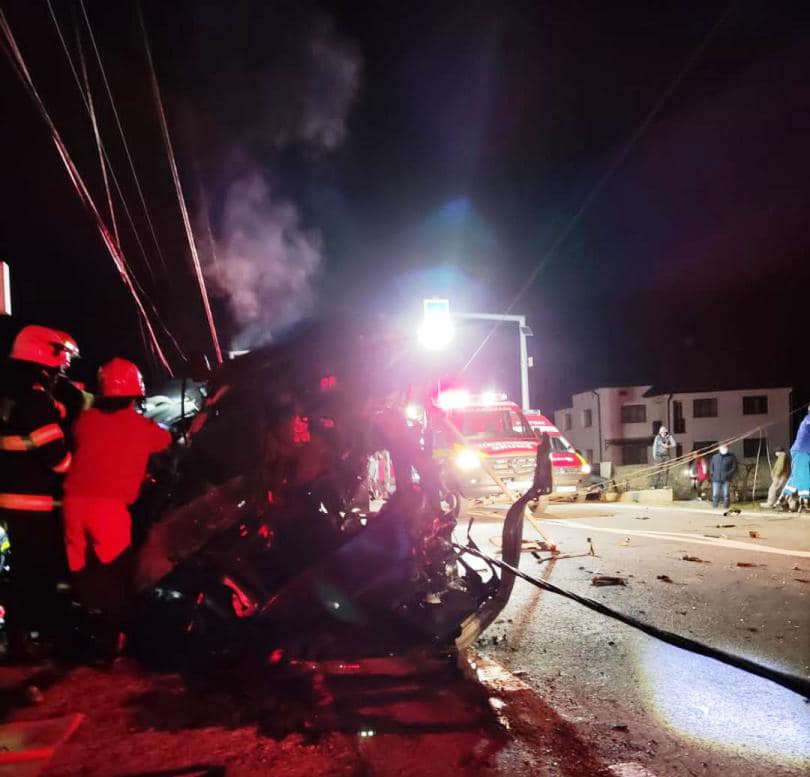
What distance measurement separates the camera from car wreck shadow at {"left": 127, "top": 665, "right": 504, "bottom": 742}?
10.6ft

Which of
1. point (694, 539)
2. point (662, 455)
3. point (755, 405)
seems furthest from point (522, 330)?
point (755, 405)

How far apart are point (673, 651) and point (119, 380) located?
14.1ft

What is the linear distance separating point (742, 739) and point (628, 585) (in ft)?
9.85

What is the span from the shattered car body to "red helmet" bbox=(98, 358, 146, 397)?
0.50 metres

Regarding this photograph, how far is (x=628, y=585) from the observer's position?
605cm

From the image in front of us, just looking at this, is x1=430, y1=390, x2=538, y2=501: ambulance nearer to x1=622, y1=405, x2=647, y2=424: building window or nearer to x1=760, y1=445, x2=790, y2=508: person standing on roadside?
x1=760, y1=445, x2=790, y2=508: person standing on roadside

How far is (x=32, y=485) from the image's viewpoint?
384 cm

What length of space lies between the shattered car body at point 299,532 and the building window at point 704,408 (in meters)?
40.8

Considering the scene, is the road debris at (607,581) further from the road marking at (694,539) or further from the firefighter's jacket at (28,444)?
the firefighter's jacket at (28,444)

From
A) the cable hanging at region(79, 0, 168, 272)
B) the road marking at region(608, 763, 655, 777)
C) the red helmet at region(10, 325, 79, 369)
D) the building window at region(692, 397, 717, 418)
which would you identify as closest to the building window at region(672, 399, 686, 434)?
the building window at region(692, 397, 717, 418)

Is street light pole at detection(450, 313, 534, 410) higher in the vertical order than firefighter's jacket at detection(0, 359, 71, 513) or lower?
higher

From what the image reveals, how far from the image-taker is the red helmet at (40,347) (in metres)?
3.92

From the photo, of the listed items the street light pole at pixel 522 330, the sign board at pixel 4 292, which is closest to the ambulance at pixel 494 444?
the street light pole at pixel 522 330

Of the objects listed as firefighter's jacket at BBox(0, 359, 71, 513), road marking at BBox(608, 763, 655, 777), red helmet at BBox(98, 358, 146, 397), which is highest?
red helmet at BBox(98, 358, 146, 397)
